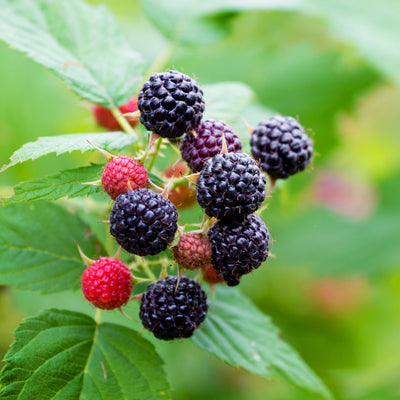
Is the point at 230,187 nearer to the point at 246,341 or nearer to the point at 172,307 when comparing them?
the point at 172,307

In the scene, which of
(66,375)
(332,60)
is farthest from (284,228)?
(66,375)

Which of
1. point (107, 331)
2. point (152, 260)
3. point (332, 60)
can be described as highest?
point (332, 60)

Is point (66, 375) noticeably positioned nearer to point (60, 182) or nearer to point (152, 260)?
point (152, 260)

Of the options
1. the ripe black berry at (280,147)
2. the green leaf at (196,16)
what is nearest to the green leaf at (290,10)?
the green leaf at (196,16)

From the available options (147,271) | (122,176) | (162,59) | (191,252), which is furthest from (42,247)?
(162,59)

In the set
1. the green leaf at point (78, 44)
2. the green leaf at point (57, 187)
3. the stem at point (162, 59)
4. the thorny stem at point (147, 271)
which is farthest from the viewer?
the stem at point (162, 59)

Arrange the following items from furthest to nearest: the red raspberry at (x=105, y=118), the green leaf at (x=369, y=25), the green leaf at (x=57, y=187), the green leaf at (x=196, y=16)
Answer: the green leaf at (x=369, y=25) → the green leaf at (x=196, y=16) → the red raspberry at (x=105, y=118) → the green leaf at (x=57, y=187)

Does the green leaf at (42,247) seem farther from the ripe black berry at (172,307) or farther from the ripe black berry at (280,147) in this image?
the ripe black berry at (280,147)
